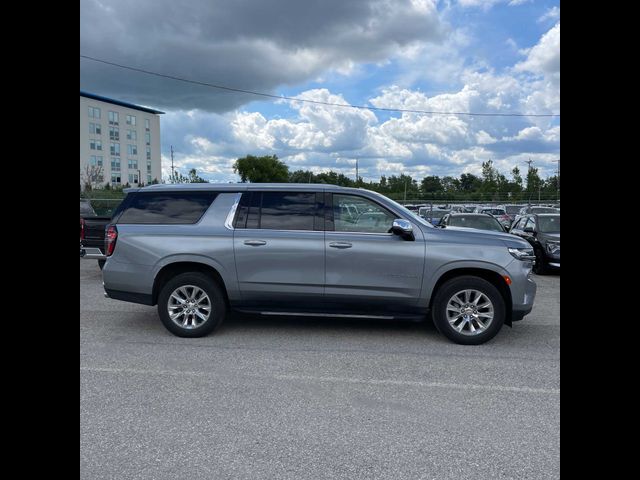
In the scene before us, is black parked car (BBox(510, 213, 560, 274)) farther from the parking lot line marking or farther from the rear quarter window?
the rear quarter window

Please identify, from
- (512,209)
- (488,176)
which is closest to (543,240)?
(512,209)

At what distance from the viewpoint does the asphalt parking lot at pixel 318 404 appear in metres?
3.11

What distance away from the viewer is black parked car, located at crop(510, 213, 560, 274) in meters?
11.6

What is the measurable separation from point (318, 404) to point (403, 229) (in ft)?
8.27

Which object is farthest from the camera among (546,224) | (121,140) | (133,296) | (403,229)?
(121,140)

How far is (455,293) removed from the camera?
5848 millimetres

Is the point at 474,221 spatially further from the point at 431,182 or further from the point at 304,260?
the point at 431,182

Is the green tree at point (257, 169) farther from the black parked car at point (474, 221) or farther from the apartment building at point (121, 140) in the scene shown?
the black parked car at point (474, 221)

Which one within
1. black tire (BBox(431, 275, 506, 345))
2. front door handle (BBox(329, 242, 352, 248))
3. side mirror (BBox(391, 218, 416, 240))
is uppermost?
side mirror (BBox(391, 218, 416, 240))

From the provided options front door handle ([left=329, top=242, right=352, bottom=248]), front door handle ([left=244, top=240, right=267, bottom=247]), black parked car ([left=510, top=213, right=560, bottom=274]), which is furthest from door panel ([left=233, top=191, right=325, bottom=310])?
black parked car ([left=510, top=213, right=560, bottom=274])

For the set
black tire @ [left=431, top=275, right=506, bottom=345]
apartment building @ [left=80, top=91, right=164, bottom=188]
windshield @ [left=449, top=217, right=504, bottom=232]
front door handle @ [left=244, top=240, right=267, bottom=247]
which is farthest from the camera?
apartment building @ [left=80, top=91, right=164, bottom=188]

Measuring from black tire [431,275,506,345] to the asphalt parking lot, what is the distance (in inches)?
6.3
